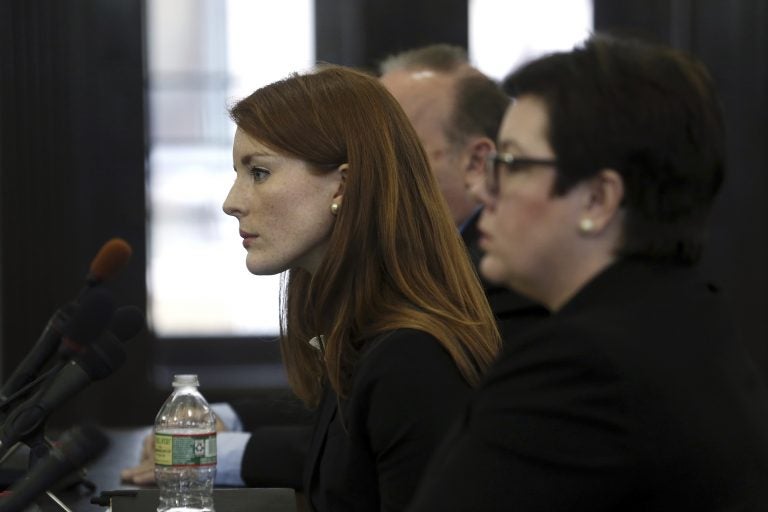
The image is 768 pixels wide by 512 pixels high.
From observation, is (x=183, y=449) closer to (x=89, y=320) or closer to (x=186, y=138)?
(x=89, y=320)

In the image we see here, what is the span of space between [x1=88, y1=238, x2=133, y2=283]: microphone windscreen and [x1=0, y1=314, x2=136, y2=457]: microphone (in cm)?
12

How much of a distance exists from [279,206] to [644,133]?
3.13 feet

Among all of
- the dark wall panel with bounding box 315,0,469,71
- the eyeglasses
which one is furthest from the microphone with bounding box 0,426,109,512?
the dark wall panel with bounding box 315,0,469,71

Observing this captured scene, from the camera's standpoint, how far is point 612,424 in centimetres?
121

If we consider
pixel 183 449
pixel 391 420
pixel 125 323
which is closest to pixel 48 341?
pixel 125 323

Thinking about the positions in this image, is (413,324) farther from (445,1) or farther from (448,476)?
(445,1)

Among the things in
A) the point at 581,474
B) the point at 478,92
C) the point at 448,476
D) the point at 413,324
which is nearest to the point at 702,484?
the point at 581,474

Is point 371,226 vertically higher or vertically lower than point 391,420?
higher

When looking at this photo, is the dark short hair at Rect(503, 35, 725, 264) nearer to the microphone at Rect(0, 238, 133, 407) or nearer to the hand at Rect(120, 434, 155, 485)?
the microphone at Rect(0, 238, 133, 407)

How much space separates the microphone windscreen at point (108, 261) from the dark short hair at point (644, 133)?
0.89 metres

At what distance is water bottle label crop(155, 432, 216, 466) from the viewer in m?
1.94

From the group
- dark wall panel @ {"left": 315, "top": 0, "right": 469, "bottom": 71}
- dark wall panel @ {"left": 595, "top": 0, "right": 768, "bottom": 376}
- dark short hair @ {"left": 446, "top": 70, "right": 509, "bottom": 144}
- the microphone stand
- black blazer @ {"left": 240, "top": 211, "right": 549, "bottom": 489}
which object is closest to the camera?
the microphone stand

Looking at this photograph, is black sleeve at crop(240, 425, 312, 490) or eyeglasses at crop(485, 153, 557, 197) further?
black sleeve at crop(240, 425, 312, 490)

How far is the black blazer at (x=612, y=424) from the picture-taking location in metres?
1.22
